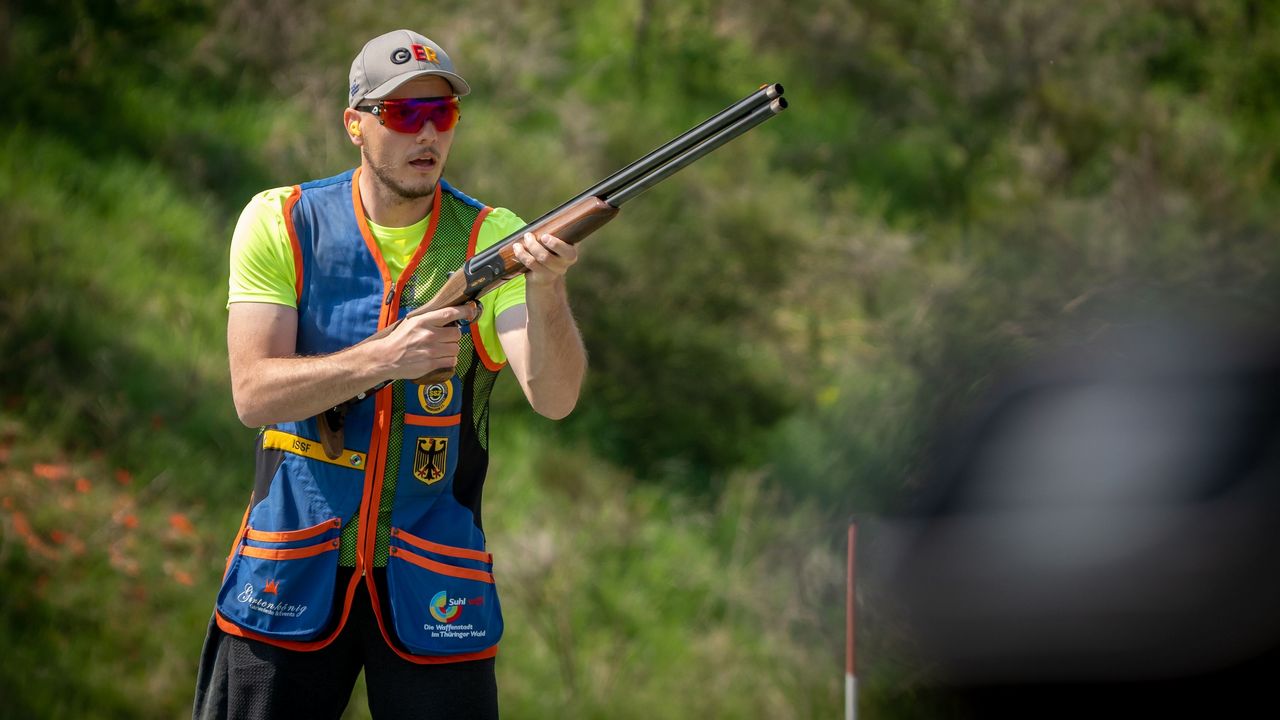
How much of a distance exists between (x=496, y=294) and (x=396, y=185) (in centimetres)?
35

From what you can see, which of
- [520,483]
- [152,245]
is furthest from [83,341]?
[520,483]

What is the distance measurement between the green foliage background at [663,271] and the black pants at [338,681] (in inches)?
59.0

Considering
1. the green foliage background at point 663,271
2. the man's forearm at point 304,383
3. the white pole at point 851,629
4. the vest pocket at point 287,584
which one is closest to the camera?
the man's forearm at point 304,383

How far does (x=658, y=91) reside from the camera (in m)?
11.4

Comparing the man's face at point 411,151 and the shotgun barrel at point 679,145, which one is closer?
the shotgun barrel at point 679,145

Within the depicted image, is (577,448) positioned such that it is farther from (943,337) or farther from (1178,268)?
(1178,268)

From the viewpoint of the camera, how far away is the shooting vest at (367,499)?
353 centimetres

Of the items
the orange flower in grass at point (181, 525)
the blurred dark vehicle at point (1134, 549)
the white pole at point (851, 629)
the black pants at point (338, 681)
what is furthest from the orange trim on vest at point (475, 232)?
the orange flower in grass at point (181, 525)

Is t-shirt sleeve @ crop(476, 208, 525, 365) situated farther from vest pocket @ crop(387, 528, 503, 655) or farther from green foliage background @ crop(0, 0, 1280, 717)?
green foliage background @ crop(0, 0, 1280, 717)

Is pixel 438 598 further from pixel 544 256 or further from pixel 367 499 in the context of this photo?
pixel 544 256

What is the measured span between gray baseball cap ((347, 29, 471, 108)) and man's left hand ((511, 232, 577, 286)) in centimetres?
46

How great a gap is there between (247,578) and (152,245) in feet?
18.8

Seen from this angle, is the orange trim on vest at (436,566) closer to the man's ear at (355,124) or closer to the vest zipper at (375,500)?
the vest zipper at (375,500)

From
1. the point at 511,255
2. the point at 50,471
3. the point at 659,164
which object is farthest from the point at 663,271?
the point at 511,255
